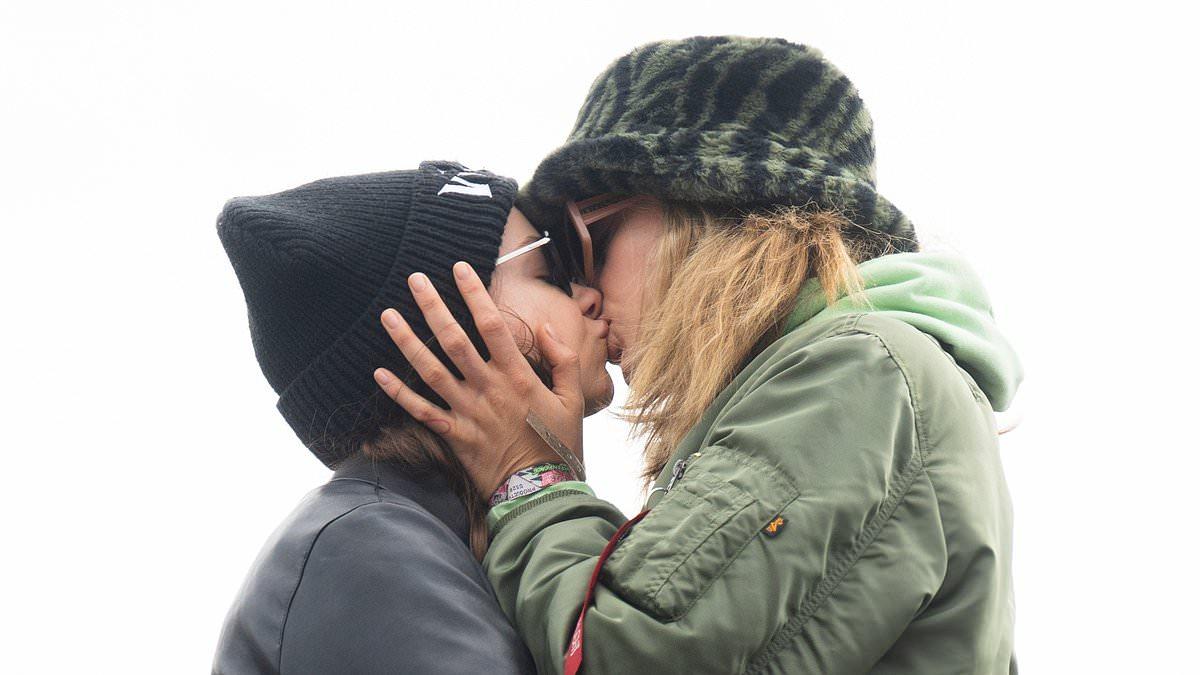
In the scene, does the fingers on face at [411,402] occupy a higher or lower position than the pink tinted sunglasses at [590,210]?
lower

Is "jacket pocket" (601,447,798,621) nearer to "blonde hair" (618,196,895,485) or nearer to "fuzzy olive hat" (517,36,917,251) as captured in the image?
"blonde hair" (618,196,895,485)

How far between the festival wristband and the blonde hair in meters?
0.21

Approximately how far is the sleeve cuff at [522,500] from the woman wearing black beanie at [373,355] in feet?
0.17

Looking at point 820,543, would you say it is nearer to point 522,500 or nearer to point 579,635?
point 579,635

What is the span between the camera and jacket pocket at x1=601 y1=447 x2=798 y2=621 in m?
1.64

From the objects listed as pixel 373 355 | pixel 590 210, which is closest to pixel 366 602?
pixel 373 355

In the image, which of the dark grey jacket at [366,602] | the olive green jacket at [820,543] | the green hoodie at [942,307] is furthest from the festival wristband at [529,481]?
the green hoodie at [942,307]

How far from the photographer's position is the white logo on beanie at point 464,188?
7.85 feet

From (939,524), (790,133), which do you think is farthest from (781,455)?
(790,133)

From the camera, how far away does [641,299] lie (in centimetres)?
243

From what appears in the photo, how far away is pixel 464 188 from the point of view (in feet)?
7.91

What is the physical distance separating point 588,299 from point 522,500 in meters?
0.52

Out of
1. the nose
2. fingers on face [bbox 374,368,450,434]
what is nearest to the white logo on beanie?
the nose

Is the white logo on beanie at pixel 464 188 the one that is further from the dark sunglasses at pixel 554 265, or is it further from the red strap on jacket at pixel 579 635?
the red strap on jacket at pixel 579 635
